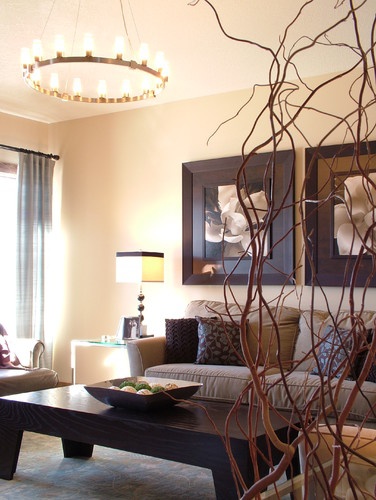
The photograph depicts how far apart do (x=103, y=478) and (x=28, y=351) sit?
1690 millimetres

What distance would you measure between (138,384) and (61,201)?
3.38m

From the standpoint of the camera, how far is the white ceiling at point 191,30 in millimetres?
3850

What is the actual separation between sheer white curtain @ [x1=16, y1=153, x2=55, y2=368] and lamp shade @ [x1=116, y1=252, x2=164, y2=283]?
1.13m

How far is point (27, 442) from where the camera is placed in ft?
14.4

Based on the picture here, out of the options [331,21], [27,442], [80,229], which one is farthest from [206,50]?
[27,442]

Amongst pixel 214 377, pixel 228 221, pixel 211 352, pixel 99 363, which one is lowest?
pixel 99 363

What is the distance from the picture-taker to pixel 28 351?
5.11 metres

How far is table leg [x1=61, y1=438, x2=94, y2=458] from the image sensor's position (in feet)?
13.2

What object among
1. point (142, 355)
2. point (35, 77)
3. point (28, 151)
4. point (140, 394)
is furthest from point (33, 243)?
point (140, 394)

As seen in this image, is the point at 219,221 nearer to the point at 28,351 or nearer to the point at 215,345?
the point at 215,345

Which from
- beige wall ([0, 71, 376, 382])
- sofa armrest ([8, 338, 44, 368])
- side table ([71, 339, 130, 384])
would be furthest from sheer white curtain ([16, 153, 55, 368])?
sofa armrest ([8, 338, 44, 368])

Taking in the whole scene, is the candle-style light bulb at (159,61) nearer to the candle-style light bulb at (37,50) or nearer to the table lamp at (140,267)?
the candle-style light bulb at (37,50)

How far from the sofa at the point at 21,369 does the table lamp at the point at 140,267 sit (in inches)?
32.7

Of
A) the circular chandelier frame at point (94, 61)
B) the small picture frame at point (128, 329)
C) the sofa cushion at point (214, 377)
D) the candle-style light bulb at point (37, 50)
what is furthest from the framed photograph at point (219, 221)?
the candle-style light bulb at point (37, 50)
